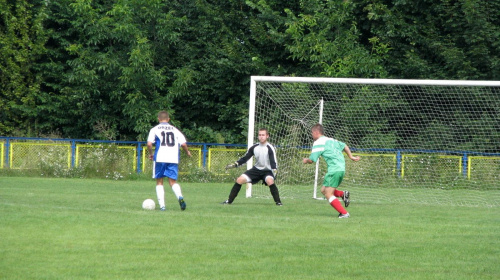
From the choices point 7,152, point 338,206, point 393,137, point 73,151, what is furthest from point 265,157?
point 7,152

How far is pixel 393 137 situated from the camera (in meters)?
22.1

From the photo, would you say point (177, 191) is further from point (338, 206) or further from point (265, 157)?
point (338, 206)

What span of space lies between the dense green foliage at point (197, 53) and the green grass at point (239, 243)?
52.0ft

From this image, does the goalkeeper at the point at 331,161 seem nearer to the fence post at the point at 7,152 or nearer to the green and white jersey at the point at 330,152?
the green and white jersey at the point at 330,152

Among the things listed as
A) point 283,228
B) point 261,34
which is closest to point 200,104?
point 261,34

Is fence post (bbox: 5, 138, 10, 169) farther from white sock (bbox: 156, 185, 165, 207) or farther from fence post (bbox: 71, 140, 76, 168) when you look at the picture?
white sock (bbox: 156, 185, 165, 207)

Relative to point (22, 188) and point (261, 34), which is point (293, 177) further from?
point (261, 34)

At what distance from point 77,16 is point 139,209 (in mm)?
21600

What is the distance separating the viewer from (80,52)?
30625mm

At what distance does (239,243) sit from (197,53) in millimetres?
24355

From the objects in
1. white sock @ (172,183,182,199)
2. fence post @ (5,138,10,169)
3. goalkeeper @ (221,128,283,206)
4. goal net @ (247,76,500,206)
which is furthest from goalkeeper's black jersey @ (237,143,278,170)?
fence post @ (5,138,10,169)

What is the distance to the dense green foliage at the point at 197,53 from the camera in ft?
91.9

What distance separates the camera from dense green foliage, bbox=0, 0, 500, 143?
28.0m

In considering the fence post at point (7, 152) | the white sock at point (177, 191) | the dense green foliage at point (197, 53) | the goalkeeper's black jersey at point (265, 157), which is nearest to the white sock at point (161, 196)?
the white sock at point (177, 191)
